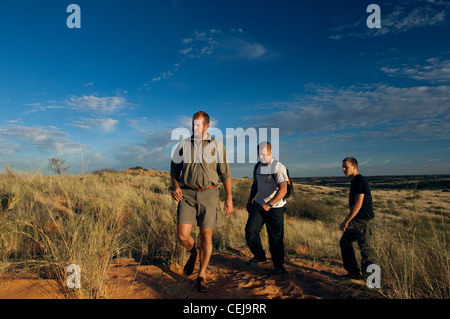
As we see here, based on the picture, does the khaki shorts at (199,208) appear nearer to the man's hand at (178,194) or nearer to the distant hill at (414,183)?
the man's hand at (178,194)

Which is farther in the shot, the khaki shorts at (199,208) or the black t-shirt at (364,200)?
the black t-shirt at (364,200)

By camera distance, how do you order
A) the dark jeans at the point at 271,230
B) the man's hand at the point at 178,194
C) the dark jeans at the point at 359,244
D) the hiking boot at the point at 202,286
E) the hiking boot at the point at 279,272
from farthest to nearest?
1. the dark jeans at the point at 271,230
2. the hiking boot at the point at 279,272
3. the dark jeans at the point at 359,244
4. the man's hand at the point at 178,194
5. the hiking boot at the point at 202,286

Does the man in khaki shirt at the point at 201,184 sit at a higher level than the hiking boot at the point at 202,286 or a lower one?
higher

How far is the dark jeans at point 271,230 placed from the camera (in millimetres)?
4359

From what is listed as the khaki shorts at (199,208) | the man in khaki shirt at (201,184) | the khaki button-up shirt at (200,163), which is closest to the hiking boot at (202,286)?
the man in khaki shirt at (201,184)

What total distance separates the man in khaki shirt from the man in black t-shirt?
6.53 feet

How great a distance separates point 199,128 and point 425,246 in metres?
3.62

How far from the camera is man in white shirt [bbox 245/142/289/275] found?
4340 mm

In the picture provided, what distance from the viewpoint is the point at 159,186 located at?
1625 cm

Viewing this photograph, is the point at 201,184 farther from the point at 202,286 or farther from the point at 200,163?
the point at 202,286

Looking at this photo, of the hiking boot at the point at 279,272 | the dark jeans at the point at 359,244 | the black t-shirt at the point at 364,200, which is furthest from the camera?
the hiking boot at the point at 279,272

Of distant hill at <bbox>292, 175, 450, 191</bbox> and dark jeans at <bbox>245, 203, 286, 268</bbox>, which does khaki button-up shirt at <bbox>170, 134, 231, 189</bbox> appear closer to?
dark jeans at <bbox>245, 203, 286, 268</bbox>
